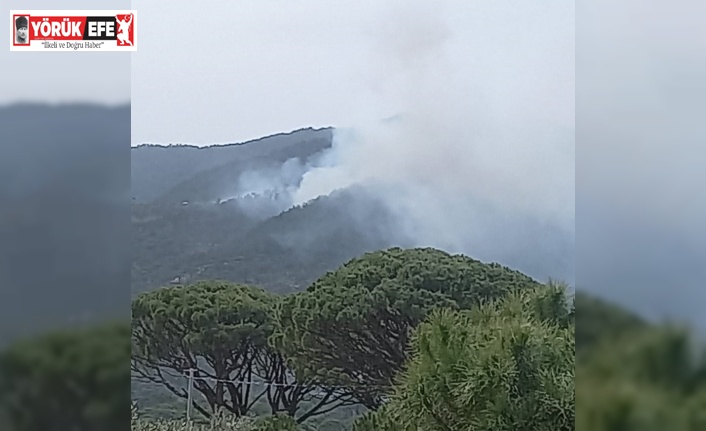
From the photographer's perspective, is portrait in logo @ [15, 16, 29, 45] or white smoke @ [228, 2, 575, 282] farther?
white smoke @ [228, 2, 575, 282]

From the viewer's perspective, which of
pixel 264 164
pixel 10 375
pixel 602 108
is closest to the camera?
pixel 602 108

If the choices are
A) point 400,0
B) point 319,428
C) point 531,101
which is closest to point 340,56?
point 400,0

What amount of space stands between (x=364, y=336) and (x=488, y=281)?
0.59 metres

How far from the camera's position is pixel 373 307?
11.7ft

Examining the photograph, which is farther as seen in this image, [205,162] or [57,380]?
[205,162]

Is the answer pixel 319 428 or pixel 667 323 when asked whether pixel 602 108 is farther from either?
pixel 319 428

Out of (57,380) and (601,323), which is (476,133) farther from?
(57,380)

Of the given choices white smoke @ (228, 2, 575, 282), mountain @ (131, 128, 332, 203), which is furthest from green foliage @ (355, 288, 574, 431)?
mountain @ (131, 128, 332, 203)

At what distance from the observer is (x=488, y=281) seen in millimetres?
3523

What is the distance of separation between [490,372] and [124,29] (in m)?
2.09

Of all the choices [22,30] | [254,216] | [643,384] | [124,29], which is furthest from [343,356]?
[22,30]

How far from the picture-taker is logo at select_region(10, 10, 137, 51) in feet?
10.8

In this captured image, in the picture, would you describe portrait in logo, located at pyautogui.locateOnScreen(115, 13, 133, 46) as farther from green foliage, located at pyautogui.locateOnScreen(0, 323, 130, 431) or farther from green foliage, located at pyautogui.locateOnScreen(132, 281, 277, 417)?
green foliage, located at pyautogui.locateOnScreen(0, 323, 130, 431)

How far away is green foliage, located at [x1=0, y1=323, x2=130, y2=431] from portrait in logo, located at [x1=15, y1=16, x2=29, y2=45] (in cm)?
119
